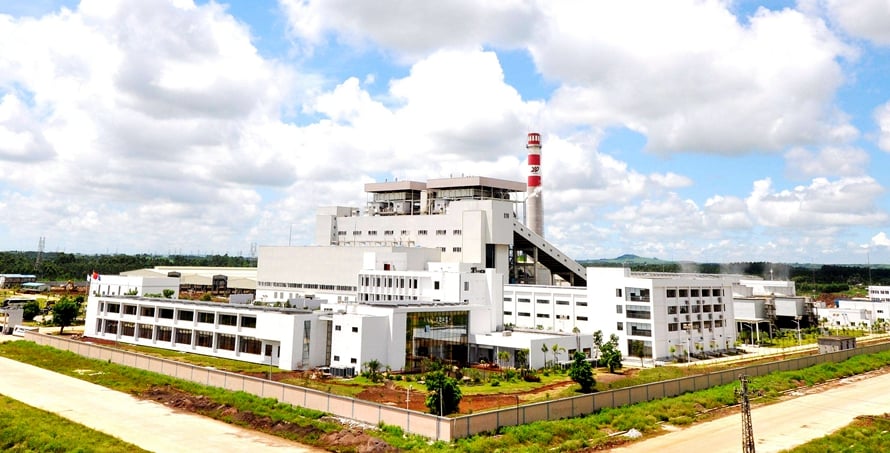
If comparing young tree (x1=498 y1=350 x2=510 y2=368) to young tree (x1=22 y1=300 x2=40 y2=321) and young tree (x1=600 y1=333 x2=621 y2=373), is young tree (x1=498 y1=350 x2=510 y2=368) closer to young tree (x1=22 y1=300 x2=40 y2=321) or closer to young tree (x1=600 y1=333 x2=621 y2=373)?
young tree (x1=600 y1=333 x2=621 y2=373)

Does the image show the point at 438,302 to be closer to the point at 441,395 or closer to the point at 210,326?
the point at 210,326

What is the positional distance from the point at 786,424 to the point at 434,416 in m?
25.5

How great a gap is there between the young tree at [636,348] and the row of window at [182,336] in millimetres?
41918

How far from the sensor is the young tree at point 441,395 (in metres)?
34.7

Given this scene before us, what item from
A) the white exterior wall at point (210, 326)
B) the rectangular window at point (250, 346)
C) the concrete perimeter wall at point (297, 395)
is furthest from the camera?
the rectangular window at point (250, 346)

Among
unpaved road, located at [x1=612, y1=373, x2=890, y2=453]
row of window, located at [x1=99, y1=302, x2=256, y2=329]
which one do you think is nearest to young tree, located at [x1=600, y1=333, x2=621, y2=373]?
unpaved road, located at [x1=612, y1=373, x2=890, y2=453]

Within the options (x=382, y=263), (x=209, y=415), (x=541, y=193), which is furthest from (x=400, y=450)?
(x=541, y=193)

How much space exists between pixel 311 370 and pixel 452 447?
27127 mm

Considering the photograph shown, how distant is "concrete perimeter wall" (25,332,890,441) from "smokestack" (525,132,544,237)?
58.7 meters

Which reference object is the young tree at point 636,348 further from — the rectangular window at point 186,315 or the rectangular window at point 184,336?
the rectangular window at point 184,336

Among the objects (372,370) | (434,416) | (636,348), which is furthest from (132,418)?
(636,348)

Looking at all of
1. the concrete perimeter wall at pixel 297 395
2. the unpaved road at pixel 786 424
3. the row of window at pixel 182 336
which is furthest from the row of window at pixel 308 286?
the unpaved road at pixel 786 424

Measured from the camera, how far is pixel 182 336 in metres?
65.1

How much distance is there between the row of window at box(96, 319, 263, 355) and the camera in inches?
2299
